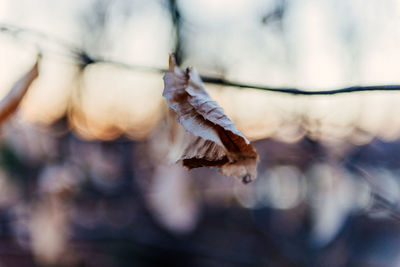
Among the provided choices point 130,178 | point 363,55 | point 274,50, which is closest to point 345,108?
point 363,55

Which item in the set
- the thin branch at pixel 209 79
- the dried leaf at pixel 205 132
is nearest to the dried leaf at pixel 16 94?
the thin branch at pixel 209 79

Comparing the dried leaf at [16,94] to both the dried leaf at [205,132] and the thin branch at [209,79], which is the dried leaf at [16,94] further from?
the dried leaf at [205,132]

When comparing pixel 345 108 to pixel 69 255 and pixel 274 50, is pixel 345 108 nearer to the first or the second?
pixel 274 50

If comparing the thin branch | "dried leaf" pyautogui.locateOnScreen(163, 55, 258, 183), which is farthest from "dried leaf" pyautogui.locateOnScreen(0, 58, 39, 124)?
"dried leaf" pyautogui.locateOnScreen(163, 55, 258, 183)

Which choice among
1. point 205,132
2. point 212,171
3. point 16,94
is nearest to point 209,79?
point 205,132

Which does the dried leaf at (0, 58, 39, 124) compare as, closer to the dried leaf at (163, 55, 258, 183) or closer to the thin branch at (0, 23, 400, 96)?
the thin branch at (0, 23, 400, 96)

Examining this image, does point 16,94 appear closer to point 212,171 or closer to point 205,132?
point 205,132

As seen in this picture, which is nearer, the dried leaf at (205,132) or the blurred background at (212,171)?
the dried leaf at (205,132)

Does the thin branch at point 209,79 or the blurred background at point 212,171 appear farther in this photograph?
the blurred background at point 212,171
